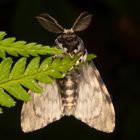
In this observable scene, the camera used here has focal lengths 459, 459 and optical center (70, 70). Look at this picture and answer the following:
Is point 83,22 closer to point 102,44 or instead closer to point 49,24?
point 49,24

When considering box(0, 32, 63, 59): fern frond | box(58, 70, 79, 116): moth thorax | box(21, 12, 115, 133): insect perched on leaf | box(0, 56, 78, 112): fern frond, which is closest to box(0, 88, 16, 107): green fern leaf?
box(0, 56, 78, 112): fern frond

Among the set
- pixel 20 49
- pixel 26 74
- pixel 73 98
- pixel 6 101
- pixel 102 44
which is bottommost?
pixel 102 44

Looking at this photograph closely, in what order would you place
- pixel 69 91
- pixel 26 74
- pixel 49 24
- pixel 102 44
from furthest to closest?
pixel 102 44 < pixel 69 91 < pixel 49 24 < pixel 26 74

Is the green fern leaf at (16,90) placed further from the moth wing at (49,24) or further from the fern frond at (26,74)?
the moth wing at (49,24)

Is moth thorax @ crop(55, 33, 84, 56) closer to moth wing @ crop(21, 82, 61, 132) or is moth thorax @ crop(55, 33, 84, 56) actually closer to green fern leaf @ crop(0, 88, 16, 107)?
moth wing @ crop(21, 82, 61, 132)

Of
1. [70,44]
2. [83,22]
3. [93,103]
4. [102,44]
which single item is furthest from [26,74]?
[102,44]

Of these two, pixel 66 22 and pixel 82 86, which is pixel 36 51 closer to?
pixel 82 86
